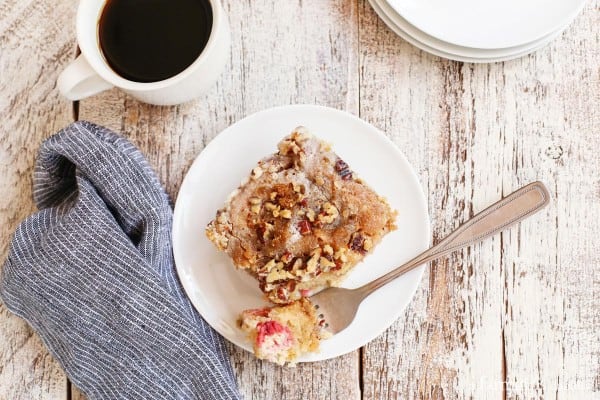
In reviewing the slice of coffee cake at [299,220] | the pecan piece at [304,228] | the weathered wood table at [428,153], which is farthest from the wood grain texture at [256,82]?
the pecan piece at [304,228]

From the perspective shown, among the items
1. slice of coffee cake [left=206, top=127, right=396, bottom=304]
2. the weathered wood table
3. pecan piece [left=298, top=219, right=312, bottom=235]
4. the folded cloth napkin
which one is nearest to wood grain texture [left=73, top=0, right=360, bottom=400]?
the weathered wood table

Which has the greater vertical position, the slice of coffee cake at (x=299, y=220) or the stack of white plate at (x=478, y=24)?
the stack of white plate at (x=478, y=24)

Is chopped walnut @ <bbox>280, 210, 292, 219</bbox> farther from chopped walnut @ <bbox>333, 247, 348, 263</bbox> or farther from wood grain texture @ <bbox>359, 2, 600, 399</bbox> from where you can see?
wood grain texture @ <bbox>359, 2, 600, 399</bbox>

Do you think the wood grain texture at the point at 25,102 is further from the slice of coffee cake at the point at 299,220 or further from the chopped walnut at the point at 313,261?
the chopped walnut at the point at 313,261

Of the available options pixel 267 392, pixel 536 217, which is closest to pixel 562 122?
pixel 536 217

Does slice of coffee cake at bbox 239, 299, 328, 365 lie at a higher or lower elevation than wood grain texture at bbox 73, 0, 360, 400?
lower

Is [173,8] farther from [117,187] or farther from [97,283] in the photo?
[97,283]
